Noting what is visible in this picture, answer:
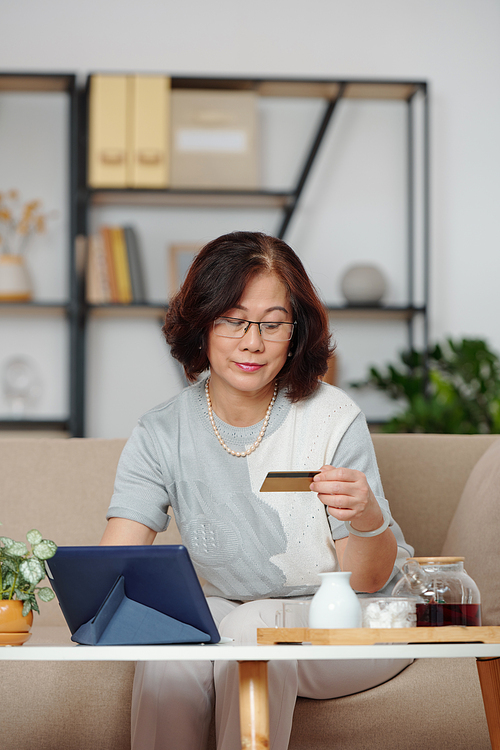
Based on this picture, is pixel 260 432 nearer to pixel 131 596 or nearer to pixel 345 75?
pixel 131 596

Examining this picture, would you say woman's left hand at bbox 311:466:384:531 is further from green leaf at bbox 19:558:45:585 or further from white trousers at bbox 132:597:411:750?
green leaf at bbox 19:558:45:585

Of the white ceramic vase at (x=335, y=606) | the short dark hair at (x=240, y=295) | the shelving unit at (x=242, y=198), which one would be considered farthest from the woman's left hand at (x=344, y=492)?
the shelving unit at (x=242, y=198)

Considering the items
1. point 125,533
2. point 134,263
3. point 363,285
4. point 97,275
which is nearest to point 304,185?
point 363,285

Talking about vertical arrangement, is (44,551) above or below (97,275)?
below

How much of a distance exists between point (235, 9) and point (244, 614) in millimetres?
3032

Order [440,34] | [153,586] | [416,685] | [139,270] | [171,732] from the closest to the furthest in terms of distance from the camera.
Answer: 1. [153,586]
2. [171,732]
3. [416,685]
4. [139,270]
5. [440,34]

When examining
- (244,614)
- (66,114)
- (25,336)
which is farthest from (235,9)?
(244,614)

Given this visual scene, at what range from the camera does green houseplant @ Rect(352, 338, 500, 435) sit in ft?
10.2

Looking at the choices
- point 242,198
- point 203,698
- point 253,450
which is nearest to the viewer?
point 203,698

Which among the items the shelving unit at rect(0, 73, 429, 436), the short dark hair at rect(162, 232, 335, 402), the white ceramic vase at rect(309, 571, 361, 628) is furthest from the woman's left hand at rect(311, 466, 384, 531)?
the shelving unit at rect(0, 73, 429, 436)

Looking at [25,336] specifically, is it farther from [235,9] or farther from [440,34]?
[440,34]

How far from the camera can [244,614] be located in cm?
124

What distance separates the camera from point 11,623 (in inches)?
38.6

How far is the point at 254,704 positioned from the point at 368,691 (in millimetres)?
519
